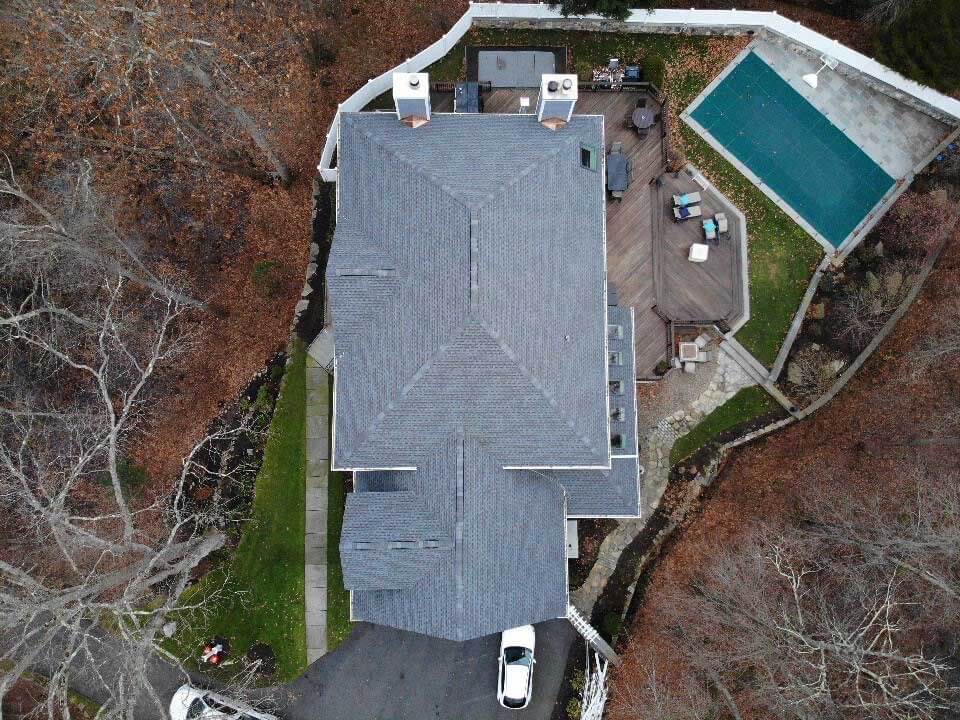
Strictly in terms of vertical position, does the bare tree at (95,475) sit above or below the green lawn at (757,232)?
below

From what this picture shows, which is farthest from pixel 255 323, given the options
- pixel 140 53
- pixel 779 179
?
pixel 779 179

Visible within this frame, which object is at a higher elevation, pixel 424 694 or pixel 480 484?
pixel 480 484

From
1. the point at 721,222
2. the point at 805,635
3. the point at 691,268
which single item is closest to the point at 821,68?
the point at 721,222

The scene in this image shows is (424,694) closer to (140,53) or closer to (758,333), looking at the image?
(758,333)

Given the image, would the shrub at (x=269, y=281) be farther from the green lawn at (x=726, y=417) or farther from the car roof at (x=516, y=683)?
the car roof at (x=516, y=683)

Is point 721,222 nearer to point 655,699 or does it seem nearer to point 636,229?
point 636,229

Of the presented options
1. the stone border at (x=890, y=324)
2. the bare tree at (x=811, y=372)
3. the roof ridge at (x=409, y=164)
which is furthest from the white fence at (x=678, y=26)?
the bare tree at (x=811, y=372)

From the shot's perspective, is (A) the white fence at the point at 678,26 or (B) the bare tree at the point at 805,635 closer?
(B) the bare tree at the point at 805,635
